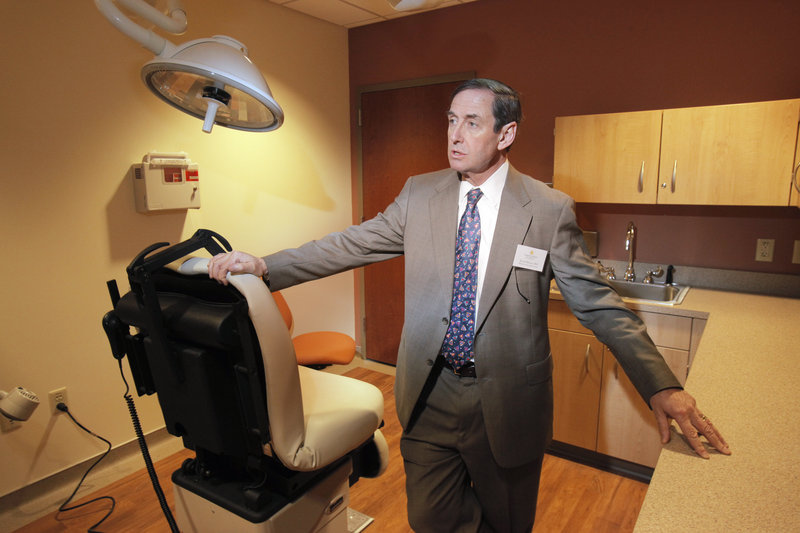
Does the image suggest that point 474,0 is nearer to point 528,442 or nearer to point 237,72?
point 237,72

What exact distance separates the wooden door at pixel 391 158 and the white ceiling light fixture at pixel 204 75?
226 centimetres

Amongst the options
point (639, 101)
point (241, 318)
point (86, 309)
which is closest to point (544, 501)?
point (241, 318)

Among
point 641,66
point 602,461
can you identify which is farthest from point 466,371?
point 641,66

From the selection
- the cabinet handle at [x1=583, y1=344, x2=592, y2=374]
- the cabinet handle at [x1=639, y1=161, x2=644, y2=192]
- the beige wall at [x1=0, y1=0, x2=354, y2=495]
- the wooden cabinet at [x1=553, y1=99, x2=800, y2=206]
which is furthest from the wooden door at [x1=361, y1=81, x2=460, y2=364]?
the cabinet handle at [x1=583, y1=344, x2=592, y2=374]

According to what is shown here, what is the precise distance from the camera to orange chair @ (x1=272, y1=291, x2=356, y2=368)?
2586mm

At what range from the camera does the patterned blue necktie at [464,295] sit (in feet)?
4.94

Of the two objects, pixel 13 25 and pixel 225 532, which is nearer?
pixel 225 532

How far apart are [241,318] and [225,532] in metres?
0.65

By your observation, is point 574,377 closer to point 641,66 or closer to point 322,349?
point 322,349

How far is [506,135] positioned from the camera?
155cm

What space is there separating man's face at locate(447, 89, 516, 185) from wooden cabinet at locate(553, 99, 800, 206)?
4.31 feet

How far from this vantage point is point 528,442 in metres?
1.54

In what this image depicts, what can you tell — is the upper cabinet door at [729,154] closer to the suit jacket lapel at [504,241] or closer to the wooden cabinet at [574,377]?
the wooden cabinet at [574,377]

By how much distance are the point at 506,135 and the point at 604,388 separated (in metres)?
1.60
